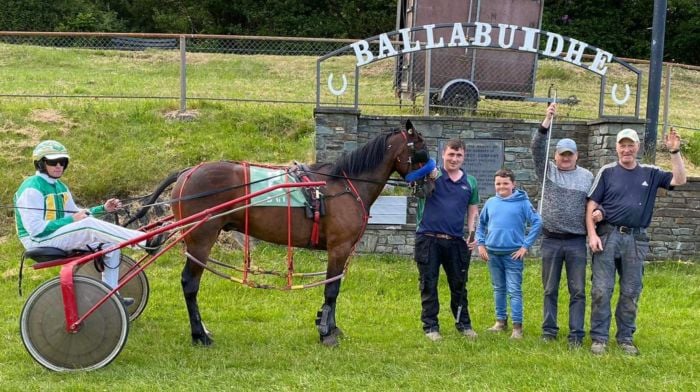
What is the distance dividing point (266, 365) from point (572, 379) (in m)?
2.32

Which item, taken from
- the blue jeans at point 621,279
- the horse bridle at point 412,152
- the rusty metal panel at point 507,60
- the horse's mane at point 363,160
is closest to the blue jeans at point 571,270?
the blue jeans at point 621,279

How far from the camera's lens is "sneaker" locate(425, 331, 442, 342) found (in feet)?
20.7

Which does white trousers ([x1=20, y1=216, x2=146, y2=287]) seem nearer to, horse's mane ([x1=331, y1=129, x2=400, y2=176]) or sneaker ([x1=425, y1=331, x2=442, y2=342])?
horse's mane ([x1=331, y1=129, x2=400, y2=176])

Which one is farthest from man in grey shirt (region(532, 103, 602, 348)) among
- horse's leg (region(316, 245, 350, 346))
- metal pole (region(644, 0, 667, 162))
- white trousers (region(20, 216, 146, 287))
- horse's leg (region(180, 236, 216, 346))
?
metal pole (region(644, 0, 667, 162))

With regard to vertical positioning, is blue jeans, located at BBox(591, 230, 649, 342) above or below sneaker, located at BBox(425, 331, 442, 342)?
above

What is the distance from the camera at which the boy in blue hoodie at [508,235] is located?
638cm

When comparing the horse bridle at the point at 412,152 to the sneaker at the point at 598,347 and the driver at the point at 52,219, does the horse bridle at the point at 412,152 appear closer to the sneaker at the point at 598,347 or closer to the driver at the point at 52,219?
the sneaker at the point at 598,347

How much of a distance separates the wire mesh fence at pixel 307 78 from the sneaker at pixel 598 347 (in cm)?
462


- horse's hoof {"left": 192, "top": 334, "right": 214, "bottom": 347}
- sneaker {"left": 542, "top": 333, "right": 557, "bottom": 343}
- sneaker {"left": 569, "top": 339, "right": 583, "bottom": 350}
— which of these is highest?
sneaker {"left": 569, "top": 339, "right": 583, "bottom": 350}

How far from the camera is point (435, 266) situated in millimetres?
6352

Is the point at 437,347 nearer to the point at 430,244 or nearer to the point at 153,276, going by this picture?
the point at 430,244

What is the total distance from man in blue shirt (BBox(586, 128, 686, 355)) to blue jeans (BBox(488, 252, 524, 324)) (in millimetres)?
678

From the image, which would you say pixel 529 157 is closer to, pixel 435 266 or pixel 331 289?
pixel 435 266

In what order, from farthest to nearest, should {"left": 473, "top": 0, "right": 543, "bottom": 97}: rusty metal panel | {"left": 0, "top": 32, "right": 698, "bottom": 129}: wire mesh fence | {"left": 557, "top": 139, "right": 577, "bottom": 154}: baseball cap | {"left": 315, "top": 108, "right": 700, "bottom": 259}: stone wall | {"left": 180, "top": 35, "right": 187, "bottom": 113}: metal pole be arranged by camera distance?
{"left": 473, "top": 0, "right": 543, "bottom": 97}: rusty metal panel, {"left": 0, "top": 32, "right": 698, "bottom": 129}: wire mesh fence, {"left": 180, "top": 35, "right": 187, "bottom": 113}: metal pole, {"left": 315, "top": 108, "right": 700, "bottom": 259}: stone wall, {"left": 557, "top": 139, "right": 577, "bottom": 154}: baseball cap
